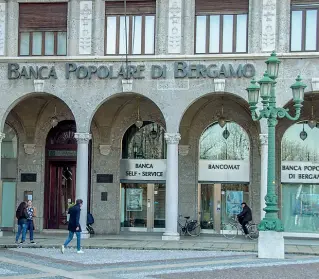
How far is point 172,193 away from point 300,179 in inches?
240

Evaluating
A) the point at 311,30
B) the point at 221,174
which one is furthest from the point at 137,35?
the point at 221,174

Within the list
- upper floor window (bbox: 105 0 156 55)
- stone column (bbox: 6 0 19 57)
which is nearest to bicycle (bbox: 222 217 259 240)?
upper floor window (bbox: 105 0 156 55)

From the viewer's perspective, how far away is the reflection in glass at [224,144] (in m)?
30.9

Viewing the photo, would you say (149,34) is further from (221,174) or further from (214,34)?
(221,174)

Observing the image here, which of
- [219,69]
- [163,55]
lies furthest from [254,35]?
[163,55]

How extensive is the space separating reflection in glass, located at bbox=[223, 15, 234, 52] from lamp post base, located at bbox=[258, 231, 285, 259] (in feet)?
29.0

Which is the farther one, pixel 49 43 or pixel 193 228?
pixel 193 228

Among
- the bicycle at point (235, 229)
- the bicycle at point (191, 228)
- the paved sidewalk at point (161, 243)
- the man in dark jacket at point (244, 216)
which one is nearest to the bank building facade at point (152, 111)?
the bicycle at point (235, 229)

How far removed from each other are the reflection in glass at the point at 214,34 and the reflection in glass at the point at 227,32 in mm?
280

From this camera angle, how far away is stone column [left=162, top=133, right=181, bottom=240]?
27750 mm

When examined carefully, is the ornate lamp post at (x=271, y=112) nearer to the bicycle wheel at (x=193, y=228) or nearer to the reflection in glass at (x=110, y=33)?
the bicycle wheel at (x=193, y=228)

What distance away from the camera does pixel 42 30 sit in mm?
29219

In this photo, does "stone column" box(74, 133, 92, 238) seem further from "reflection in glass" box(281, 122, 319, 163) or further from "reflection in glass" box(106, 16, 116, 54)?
"reflection in glass" box(281, 122, 319, 163)

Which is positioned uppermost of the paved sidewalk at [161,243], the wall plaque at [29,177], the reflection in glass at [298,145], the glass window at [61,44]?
the glass window at [61,44]
